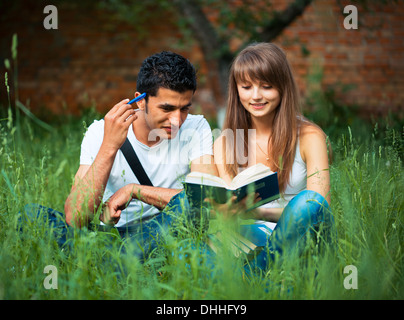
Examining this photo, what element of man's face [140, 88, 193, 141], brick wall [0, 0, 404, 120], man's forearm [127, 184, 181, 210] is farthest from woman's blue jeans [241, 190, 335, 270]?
brick wall [0, 0, 404, 120]

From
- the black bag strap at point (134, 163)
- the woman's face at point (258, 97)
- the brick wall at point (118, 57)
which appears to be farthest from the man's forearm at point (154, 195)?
the brick wall at point (118, 57)

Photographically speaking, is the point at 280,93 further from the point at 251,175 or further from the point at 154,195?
the point at 154,195

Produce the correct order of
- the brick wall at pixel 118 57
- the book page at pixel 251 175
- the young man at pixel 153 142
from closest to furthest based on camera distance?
the book page at pixel 251 175
the young man at pixel 153 142
the brick wall at pixel 118 57

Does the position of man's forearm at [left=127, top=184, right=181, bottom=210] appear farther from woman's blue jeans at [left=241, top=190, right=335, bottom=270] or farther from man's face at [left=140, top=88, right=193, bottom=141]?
woman's blue jeans at [left=241, top=190, right=335, bottom=270]

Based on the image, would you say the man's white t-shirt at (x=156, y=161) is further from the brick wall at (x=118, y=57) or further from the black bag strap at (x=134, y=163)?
the brick wall at (x=118, y=57)

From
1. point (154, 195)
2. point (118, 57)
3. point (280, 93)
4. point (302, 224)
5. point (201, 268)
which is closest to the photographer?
point (201, 268)

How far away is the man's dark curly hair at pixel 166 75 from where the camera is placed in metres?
2.35

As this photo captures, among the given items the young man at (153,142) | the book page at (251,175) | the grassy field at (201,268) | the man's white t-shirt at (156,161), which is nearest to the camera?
the grassy field at (201,268)

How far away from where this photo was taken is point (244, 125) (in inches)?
98.3

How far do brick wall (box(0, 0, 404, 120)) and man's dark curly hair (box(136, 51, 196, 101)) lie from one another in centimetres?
523

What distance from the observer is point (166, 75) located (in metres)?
2.36

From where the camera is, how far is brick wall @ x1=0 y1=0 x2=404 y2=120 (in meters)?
7.53

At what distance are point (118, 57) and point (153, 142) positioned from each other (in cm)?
589

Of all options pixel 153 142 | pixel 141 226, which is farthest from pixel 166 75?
pixel 141 226
